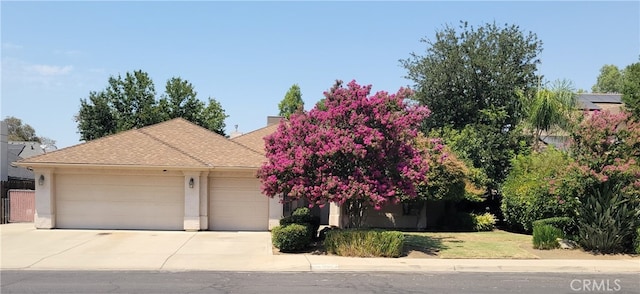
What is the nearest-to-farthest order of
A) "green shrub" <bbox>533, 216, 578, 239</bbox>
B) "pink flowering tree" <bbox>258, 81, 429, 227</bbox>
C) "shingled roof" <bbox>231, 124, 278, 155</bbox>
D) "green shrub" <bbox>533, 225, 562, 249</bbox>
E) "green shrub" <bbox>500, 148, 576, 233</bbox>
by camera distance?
"pink flowering tree" <bbox>258, 81, 429, 227</bbox> → "green shrub" <bbox>533, 225, 562, 249</bbox> → "green shrub" <bbox>533, 216, 578, 239</bbox> → "green shrub" <bbox>500, 148, 576, 233</bbox> → "shingled roof" <bbox>231, 124, 278, 155</bbox>

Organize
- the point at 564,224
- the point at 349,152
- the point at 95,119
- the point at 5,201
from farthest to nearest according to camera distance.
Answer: the point at 95,119 → the point at 5,201 → the point at 564,224 → the point at 349,152

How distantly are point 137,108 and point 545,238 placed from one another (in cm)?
3217

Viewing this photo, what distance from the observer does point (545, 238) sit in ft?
51.7

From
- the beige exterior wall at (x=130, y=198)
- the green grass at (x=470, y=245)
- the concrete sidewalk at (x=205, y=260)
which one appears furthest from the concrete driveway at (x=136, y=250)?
the green grass at (x=470, y=245)

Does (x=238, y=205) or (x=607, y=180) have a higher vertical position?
(x=607, y=180)

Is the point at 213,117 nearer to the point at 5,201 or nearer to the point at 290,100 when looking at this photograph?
the point at 290,100

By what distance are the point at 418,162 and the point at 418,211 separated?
9.40 m

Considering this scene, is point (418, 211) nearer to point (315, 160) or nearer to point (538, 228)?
point (538, 228)

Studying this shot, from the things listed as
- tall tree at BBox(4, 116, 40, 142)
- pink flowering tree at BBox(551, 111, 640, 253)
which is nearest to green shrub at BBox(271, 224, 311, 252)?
pink flowering tree at BBox(551, 111, 640, 253)

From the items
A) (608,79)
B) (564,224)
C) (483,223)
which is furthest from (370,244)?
(608,79)

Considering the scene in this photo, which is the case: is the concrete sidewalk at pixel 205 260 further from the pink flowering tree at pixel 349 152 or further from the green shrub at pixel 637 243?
the pink flowering tree at pixel 349 152

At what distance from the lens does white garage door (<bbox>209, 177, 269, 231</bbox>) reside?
20109 millimetres

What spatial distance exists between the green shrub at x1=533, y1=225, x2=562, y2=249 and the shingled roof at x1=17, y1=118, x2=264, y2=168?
401 inches

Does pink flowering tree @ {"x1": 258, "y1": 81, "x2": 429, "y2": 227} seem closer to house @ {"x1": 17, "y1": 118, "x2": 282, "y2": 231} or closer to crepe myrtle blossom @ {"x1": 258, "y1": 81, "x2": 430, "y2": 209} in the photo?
crepe myrtle blossom @ {"x1": 258, "y1": 81, "x2": 430, "y2": 209}
